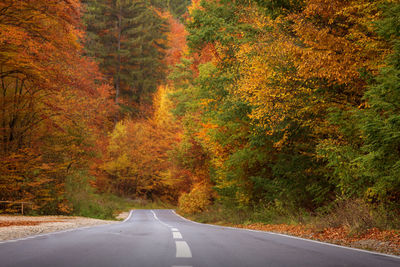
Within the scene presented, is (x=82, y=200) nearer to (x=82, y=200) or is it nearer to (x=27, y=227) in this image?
(x=82, y=200)

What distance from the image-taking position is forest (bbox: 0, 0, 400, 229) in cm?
1127

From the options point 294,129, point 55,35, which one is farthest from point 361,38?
point 55,35

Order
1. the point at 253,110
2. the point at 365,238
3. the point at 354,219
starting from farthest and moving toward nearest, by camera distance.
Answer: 1. the point at 253,110
2. the point at 354,219
3. the point at 365,238

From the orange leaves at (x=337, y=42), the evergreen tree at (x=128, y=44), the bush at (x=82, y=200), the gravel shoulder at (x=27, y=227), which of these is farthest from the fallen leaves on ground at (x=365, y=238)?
the evergreen tree at (x=128, y=44)

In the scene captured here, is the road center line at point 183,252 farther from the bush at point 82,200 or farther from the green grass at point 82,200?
the green grass at point 82,200

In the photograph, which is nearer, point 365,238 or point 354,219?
point 365,238

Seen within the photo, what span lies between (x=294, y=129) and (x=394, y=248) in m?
8.05

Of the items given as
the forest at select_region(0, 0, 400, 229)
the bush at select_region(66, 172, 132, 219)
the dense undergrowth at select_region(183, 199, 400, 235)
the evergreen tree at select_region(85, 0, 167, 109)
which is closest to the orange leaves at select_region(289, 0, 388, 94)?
the forest at select_region(0, 0, 400, 229)

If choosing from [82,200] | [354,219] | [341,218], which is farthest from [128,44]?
[354,219]

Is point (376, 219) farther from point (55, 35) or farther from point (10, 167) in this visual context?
point (10, 167)

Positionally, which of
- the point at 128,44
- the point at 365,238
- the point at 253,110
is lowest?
the point at 365,238

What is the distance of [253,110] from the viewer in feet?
46.2

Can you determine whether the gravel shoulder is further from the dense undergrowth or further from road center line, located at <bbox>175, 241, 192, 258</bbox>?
the dense undergrowth

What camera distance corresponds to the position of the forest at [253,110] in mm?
11273
